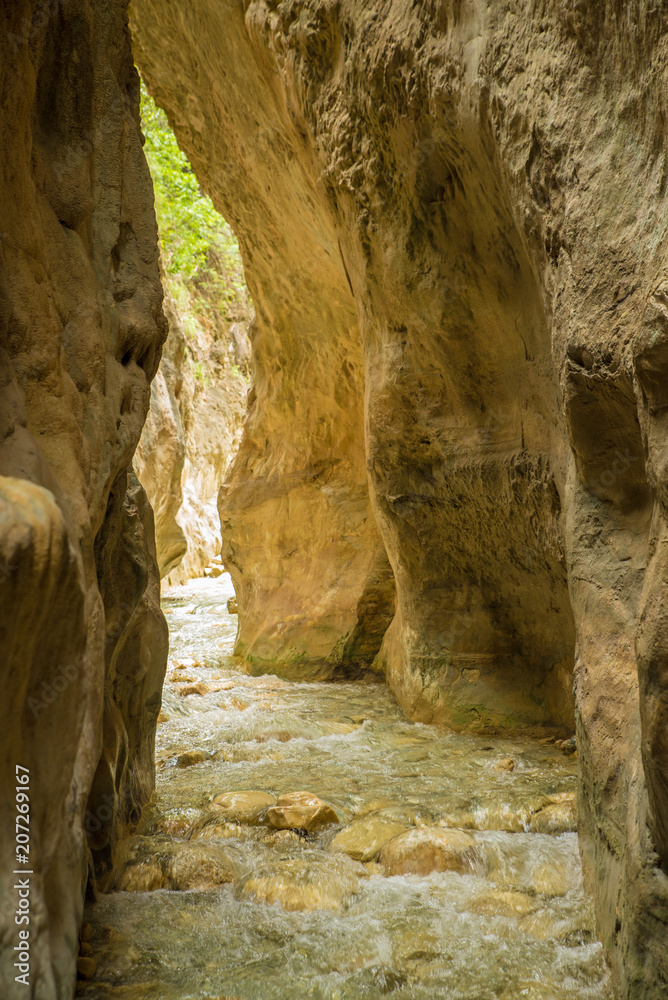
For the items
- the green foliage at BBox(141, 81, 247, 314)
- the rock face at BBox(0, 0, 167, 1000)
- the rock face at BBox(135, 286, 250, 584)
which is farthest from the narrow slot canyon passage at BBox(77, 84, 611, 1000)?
the green foliage at BBox(141, 81, 247, 314)

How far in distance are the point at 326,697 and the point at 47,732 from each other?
4800 millimetres

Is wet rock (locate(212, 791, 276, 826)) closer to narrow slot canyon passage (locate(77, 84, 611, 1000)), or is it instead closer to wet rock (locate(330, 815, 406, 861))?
narrow slot canyon passage (locate(77, 84, 611, 1000))

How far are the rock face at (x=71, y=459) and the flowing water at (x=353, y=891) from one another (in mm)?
312

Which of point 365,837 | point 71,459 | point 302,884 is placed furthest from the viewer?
point 365,837

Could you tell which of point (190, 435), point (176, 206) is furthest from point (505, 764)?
point (190, 435)

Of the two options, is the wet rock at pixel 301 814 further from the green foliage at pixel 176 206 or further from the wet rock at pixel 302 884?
the green foliage at pixel 176 206

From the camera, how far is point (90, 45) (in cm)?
338

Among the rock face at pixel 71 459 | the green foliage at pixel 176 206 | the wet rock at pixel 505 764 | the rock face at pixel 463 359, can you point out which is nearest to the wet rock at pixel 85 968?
the rock face at pixel 71 459

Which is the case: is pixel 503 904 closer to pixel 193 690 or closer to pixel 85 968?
pixel 85 968

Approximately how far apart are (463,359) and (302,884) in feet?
10.7

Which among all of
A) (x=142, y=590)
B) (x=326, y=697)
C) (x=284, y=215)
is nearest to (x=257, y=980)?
(x=142, y=590)

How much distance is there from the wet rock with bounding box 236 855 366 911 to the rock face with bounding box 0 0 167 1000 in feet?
2.04

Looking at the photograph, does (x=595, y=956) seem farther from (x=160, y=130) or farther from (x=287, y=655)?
(x=160, y=130)

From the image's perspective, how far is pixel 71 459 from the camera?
258 cm
